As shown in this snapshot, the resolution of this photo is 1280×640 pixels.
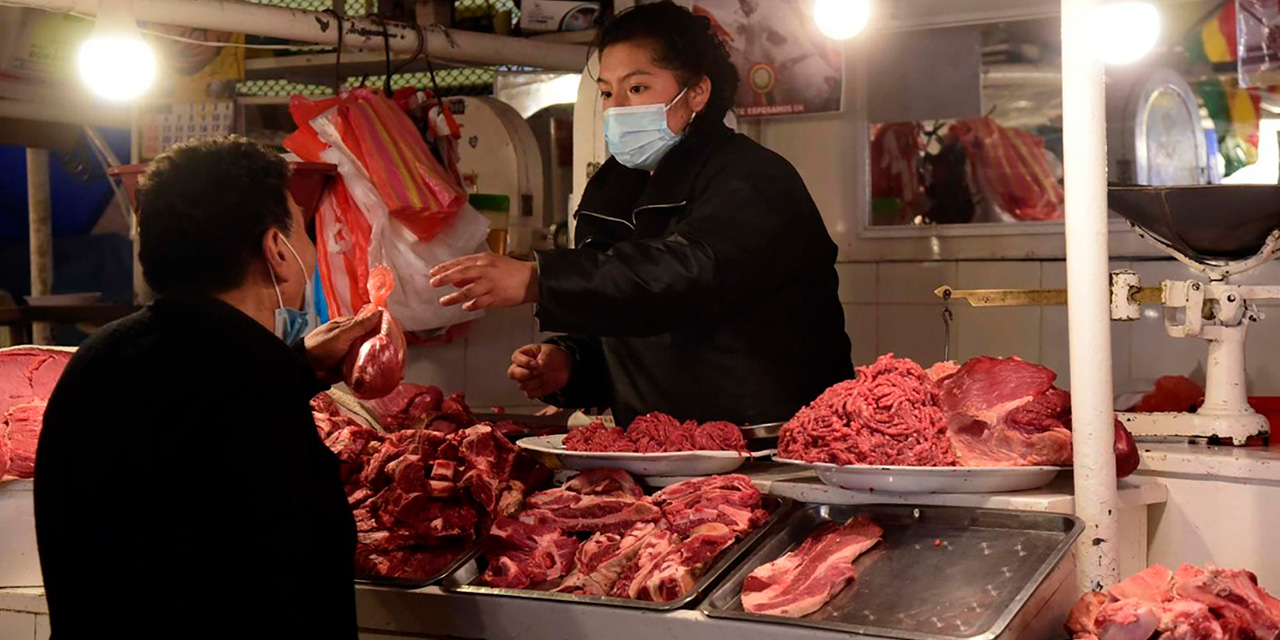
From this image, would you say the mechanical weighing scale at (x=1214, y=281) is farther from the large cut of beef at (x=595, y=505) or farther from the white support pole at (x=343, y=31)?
the white support pole at (x=343, y=31)

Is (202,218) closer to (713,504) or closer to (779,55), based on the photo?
(713,504)

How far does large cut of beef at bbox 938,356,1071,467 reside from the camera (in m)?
2.34

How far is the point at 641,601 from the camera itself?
2104mm

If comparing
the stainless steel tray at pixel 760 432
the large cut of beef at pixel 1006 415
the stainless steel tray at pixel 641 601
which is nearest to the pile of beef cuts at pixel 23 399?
the stainless steel tray at pixel 641 601

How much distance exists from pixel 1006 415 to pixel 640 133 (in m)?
1.18

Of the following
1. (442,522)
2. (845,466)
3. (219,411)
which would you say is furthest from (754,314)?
(219,411)

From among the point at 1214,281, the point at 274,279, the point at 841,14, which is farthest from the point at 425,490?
the point at 1214,281

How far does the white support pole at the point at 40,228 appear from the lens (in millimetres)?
6250

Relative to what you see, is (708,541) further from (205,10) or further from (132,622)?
(205,10)

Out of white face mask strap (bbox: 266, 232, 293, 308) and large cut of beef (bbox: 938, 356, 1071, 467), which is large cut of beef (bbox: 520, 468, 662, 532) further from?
white face mask strap (bbox: 266, 232, 293, 308)

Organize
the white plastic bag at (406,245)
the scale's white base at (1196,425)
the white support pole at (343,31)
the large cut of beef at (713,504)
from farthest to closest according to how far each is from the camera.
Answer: the white plastic bag at (406,245) → the white support pole at (343,31) → the scale's white base at (1196,425) → the large cut of beef at (713,504)

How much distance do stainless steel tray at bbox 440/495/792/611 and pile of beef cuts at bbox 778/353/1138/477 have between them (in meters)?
0.14

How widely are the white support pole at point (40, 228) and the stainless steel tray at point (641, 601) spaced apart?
15.1 ft

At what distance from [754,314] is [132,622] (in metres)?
1.69
